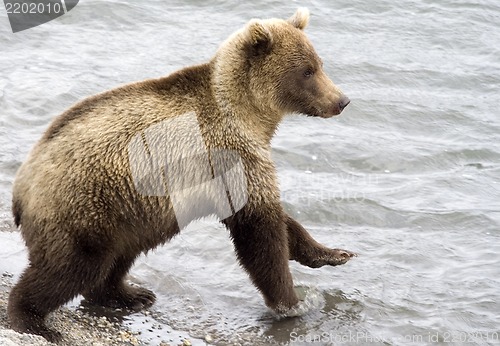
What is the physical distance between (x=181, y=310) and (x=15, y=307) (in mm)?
1713

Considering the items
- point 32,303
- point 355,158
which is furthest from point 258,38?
point 355,158

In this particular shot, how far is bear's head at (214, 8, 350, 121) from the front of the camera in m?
7.21

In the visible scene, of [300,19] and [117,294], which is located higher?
[300,19]

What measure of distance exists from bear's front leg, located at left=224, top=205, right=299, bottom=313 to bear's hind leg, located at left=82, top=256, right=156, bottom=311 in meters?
0.99

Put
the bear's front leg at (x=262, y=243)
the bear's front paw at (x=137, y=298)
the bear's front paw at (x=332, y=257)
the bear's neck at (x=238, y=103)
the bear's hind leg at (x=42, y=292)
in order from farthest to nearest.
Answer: the bear's front paw at (x=332, y=257), the bear's front paw at (x=137, y=298), the bear's neck at (x=238, y=103), the bear's front leg at (x=262, y=243), the bear's hind leg at (x=42, y=292)

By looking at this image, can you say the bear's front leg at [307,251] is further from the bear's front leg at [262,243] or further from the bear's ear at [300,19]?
the bear's ear at [300,19]

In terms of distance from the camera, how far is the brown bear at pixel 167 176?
21.1ft

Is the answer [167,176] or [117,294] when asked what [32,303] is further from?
[167,176]

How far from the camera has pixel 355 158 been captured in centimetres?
1123

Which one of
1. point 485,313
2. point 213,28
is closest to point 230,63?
point 485,313

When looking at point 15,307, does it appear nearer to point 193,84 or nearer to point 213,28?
point 193,84

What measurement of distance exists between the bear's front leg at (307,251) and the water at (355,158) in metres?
0.43

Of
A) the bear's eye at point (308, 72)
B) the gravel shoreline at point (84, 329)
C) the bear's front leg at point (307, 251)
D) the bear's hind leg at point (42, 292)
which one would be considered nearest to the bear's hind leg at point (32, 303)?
the bear's hind leg at point (42, 292)

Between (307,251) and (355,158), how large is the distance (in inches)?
145
